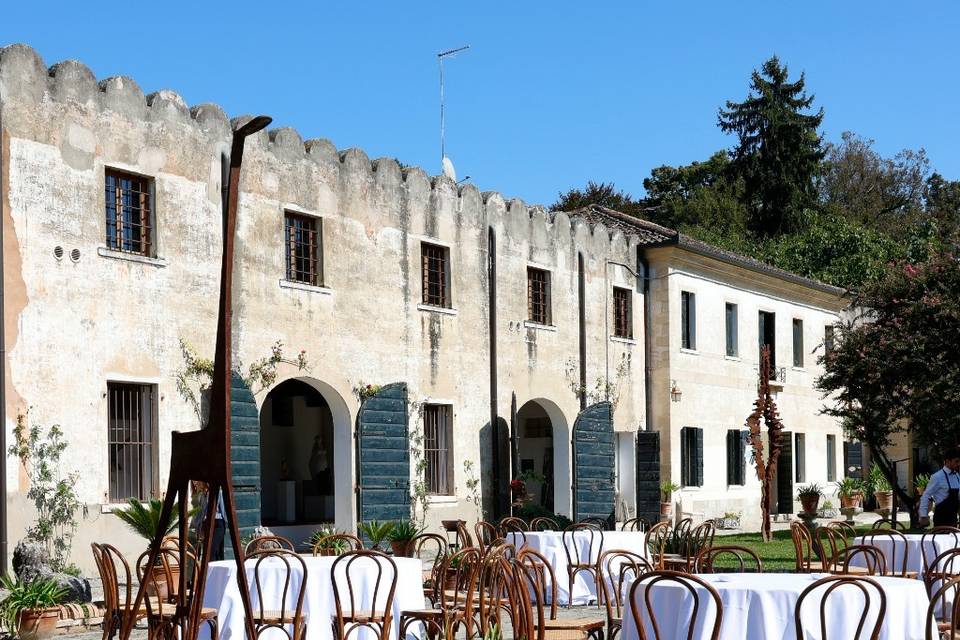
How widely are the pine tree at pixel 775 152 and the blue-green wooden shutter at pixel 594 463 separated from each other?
27.2 meters

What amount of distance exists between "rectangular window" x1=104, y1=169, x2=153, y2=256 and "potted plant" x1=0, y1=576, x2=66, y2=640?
5315 mm

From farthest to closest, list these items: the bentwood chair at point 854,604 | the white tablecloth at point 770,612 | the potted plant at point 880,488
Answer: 1. the potted plant at point 880,488
2. the white tablecloth at point 770,612
3. the bentwood chair at point 854,604

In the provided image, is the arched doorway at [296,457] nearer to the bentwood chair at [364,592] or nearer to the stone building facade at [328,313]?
the stone building facade at [328,313]

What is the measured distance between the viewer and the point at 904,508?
3744 centimetres

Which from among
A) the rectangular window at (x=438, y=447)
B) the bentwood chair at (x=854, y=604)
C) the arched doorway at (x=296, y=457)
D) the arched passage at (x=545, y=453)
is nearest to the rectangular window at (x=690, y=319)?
the arched passage at (x=545, y=453)

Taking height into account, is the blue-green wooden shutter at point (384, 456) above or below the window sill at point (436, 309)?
below

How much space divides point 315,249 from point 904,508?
24.6m

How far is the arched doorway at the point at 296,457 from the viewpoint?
22.6 m

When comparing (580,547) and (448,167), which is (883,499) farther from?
(580,547)

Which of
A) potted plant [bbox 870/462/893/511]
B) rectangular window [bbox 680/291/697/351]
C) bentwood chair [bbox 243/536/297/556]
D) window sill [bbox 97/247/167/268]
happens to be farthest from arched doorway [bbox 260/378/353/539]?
potted plant [bbox 870/462/893/511]

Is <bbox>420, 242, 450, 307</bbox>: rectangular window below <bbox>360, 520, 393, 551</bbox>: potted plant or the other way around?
the other way around

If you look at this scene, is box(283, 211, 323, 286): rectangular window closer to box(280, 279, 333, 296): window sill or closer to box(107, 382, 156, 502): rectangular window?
box(280, 279, 333, 296): window sill

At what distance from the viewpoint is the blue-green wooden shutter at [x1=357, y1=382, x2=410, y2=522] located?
1830 cm

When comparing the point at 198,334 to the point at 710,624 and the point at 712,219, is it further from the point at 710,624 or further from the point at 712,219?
the point at 712,219
